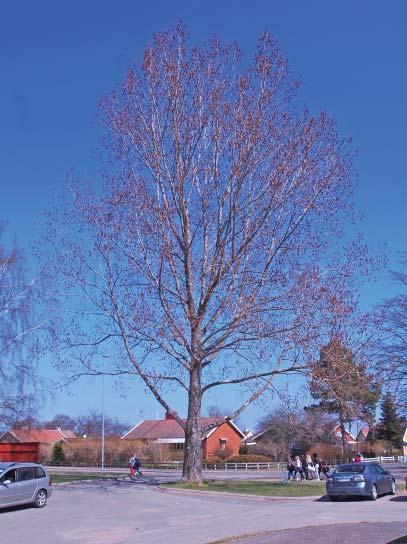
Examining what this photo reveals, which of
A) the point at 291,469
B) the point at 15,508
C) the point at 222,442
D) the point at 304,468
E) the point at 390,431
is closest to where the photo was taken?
the point at 15,508

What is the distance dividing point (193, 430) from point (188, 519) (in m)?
9.45

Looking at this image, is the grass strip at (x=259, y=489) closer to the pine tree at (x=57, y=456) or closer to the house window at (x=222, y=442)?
the pine tree at (x=57, y=456)

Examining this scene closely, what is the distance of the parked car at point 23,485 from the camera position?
65.9ft

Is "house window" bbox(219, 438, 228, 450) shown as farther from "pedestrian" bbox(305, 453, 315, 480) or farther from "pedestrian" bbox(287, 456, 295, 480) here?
"pedestrian" bbox(287, 456, 295, 480)

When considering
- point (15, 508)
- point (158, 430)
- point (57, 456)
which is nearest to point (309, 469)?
point (15, 508)

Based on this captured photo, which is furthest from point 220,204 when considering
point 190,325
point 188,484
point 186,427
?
point 188,484

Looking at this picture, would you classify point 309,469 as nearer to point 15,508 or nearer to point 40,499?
point 40,499

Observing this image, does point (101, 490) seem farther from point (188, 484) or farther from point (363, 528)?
point (363, 528)

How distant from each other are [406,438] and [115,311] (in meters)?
94.9

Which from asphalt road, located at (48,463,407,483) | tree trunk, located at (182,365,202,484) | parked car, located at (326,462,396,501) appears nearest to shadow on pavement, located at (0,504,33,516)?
tree trunk, located at (182,365,202,484)

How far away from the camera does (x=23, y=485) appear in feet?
67.9

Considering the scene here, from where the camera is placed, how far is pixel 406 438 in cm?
11131

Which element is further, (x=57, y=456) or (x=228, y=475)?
(x=57, y=456)

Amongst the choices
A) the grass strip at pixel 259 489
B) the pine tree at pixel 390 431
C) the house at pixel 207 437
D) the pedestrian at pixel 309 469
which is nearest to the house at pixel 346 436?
the pine tree at pixel 390 431
